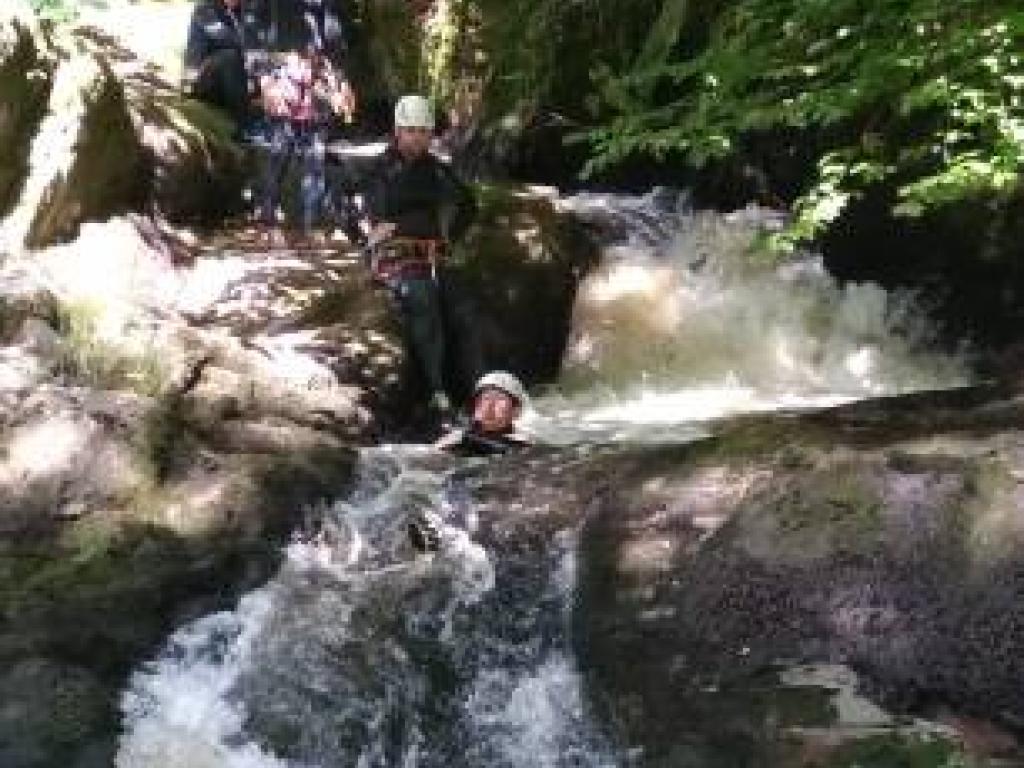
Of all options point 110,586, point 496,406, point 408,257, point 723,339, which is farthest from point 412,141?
point 110,586

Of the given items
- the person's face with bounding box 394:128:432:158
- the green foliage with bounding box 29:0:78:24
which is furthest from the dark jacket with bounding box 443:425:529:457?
the green foliage with bounding box 29:0:78:24

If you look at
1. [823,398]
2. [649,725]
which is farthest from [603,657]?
[823,398]

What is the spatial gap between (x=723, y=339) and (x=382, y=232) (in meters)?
2.72

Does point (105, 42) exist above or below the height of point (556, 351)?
above

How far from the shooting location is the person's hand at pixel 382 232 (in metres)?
9.37

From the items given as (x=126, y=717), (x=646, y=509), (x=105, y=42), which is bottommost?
(x=126, y=717)

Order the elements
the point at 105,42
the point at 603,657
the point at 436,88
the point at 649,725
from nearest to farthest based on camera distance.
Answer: the point at 649,725
the point at 603,657
the point at 105,42
the point at 436,88

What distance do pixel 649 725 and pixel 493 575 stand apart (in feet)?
4.34

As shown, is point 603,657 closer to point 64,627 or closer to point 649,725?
point 649,725

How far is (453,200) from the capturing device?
9.52 meters

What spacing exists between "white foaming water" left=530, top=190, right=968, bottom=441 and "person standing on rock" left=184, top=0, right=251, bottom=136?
390 centimetres

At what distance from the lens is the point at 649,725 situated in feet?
18.0

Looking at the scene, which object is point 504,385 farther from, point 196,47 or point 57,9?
point 196,47

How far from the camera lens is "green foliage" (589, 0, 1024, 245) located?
5.90 meters
